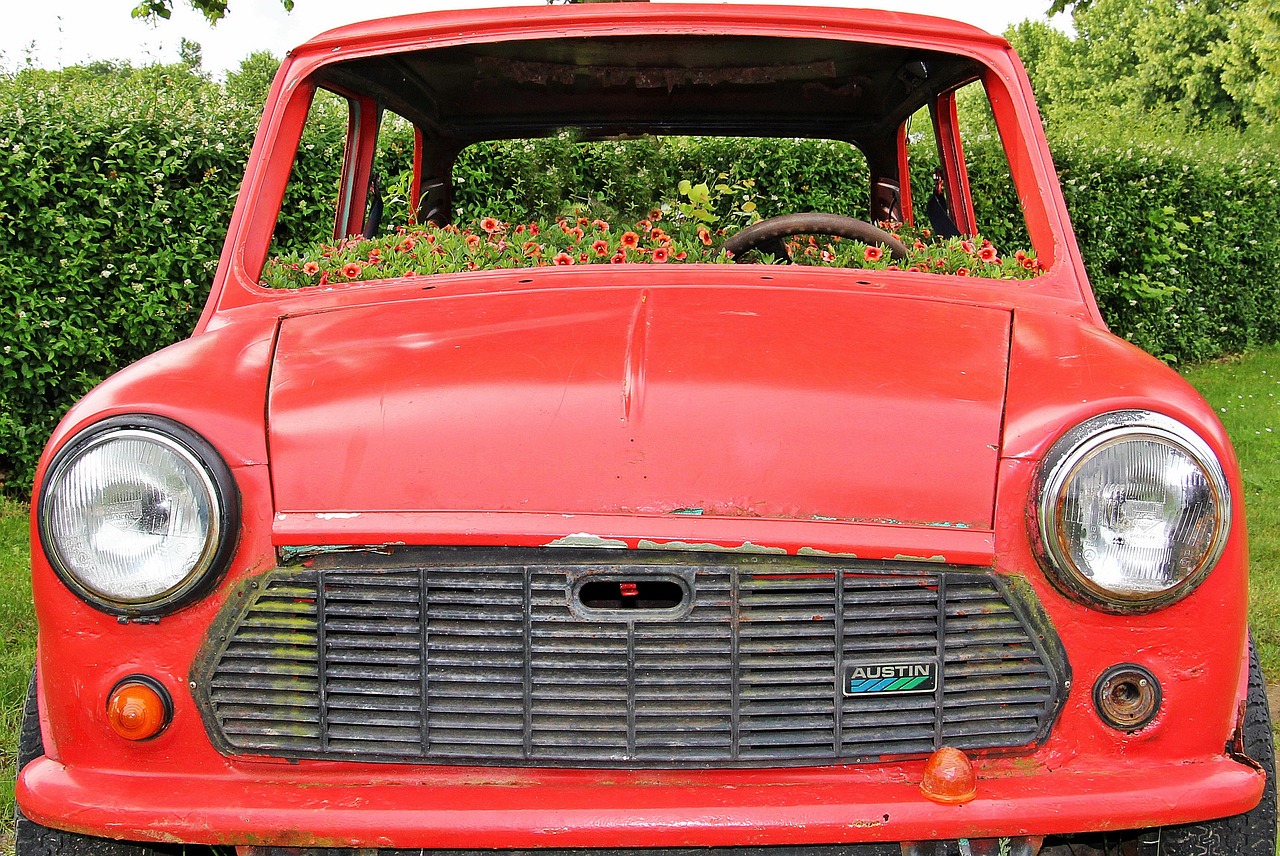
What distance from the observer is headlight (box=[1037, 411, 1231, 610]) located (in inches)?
55.2

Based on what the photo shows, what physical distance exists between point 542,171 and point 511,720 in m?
4.44

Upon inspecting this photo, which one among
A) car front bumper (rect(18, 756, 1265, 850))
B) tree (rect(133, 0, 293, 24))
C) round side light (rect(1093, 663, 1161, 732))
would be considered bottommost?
car front bumper (rect(18, 756, 1265, 850))

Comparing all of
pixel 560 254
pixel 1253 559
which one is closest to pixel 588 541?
pixel 560 254

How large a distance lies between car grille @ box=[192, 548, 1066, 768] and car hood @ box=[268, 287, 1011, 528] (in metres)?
0.09

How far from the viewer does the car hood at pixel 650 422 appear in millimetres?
1412

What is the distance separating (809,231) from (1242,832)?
5.63ft

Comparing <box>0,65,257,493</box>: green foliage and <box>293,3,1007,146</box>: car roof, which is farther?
<box>0,65,257,493</box>: green foliage

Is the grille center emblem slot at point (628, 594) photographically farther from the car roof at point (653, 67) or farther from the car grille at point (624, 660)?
the car roof at point (653, 67)

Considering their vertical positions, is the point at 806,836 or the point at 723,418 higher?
the point at 723,418

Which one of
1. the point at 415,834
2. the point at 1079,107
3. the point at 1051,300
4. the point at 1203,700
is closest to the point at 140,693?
the point at 415,834

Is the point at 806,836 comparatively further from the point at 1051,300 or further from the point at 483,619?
the point at 1051,300

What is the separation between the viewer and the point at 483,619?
4.66 feet

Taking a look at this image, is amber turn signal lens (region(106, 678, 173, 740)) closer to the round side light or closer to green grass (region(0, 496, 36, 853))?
the round side light

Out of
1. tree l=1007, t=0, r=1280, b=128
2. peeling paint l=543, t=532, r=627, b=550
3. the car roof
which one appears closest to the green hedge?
the car roof
